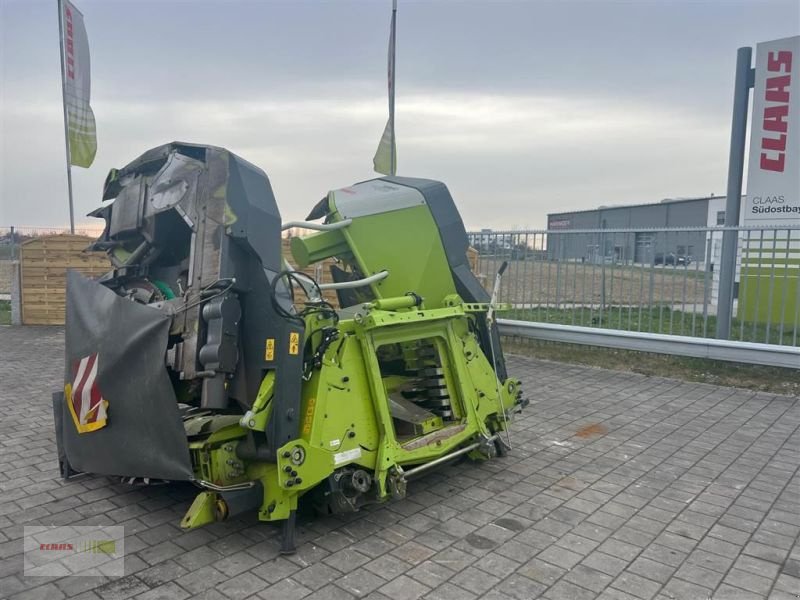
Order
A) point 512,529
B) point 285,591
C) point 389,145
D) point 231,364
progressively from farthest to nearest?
1. point 389,145
2. point 512,529
3. point 231,364
4. point 285,591

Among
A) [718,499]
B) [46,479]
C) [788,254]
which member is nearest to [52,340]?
[46,479]

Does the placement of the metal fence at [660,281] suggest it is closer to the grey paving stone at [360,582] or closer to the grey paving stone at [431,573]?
the grey paving stone at [431,573]

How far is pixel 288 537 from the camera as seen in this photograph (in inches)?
126

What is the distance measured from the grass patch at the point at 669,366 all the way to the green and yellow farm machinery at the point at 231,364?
4425 mm

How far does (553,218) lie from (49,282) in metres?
15.5

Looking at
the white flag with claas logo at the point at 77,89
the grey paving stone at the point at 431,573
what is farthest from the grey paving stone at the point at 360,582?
the white flag with claas logo at the point at 77,89

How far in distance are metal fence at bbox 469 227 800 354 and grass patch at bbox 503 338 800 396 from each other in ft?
1.16

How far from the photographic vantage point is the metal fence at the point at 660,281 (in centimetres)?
714

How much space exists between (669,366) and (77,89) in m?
12.2

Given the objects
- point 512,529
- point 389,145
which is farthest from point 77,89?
point 512,529

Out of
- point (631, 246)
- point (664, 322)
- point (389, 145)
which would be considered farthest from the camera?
point (389, 145)

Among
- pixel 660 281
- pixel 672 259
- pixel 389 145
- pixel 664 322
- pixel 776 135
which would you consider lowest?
pixel 664 322

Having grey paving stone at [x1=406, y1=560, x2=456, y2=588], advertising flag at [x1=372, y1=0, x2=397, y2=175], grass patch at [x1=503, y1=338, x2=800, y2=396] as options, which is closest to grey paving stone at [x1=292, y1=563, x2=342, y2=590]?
grey paving stone at [x1=406, y1=560, x2=456, y2=588]

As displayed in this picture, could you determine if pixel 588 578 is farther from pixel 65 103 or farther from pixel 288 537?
pixel 65 103
